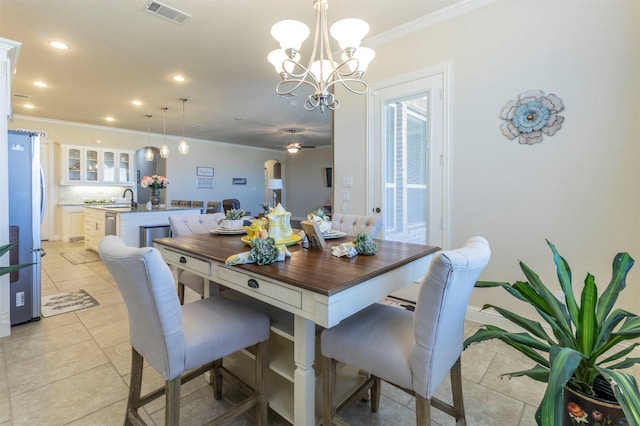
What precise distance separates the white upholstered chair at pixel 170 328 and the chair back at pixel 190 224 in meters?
1.03

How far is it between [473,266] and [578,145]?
5.85 ft

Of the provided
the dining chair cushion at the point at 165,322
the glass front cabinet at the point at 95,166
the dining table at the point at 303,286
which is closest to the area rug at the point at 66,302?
the dining table at the point at 303,286

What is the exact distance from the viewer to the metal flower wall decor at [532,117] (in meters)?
2.18

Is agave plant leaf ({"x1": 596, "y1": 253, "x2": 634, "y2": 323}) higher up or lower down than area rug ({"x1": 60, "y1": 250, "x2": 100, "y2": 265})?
higher up

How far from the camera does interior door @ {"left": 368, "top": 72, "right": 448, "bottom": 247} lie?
9.07 ft

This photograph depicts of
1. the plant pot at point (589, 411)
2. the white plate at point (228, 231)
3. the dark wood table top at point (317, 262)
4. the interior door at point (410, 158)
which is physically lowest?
the plant pot at point (589, 411)

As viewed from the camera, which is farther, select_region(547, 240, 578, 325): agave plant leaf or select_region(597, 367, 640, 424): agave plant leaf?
select_region(547, 240, 578, 325): agave plant leaf

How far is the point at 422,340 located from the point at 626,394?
0.55 metres

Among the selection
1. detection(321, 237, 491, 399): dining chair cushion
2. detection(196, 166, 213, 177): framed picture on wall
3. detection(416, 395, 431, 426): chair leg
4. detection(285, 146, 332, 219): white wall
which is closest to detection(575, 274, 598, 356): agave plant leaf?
detection(321, 237, 491, 399): dining chair cushion

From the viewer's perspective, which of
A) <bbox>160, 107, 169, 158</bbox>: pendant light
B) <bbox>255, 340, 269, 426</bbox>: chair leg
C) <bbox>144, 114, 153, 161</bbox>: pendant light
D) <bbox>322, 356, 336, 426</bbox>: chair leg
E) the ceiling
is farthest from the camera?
<bbox>144, 114, 153, 161</bbox>: pendant light

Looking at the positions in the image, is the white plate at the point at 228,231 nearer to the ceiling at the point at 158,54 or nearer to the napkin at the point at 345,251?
the napkin at the point at 345,251

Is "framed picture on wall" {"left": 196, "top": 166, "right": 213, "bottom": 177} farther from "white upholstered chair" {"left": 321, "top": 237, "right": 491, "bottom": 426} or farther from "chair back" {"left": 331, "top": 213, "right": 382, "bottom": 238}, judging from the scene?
"white upholstered chair" {"left": 321, "top": 237, "right": 491, "bottom": 426}

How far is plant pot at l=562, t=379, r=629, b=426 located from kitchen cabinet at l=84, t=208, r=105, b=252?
238 inches

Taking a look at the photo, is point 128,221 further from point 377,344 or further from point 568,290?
point 568,290
